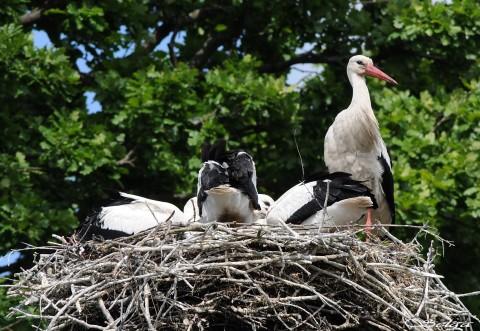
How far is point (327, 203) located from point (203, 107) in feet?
13.5

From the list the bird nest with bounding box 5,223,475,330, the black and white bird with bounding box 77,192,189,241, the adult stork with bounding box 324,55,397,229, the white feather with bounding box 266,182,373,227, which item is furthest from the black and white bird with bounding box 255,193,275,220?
the bird nest with bounding box 5,223,475,330

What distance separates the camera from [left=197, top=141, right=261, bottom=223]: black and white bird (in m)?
10.6

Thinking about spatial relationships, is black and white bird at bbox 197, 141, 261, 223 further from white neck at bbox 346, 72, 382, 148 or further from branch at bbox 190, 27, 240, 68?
branch at bbox 190, 27, 240, 68

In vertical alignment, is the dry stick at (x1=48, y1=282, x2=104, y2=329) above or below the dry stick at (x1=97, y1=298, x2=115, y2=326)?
above

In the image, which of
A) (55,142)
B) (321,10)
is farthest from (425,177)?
(55,142)

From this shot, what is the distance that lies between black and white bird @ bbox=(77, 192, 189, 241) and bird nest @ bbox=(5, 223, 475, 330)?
1.29m

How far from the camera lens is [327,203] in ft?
35.9

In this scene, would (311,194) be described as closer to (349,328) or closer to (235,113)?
(349,328)

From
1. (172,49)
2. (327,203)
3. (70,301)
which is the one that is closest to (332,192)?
(327,203)

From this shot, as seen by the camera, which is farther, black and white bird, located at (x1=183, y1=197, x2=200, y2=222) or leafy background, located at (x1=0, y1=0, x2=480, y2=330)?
leafy background, located at (x1=0, y1=0, x2=480, y2=330)

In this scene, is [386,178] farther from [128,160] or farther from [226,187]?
[128,160]

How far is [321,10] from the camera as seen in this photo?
1588cm

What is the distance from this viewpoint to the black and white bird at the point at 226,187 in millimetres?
10633

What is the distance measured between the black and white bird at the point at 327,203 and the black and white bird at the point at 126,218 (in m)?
0.76
